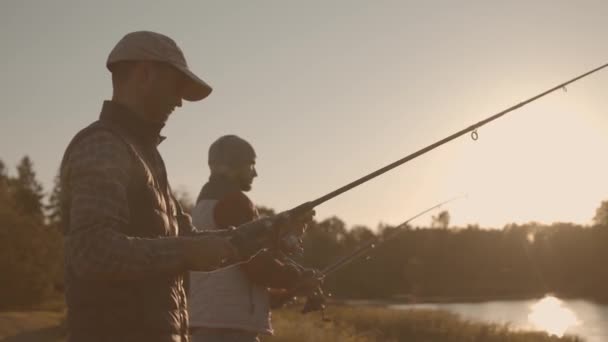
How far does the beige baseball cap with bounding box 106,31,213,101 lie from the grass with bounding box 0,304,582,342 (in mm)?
11698

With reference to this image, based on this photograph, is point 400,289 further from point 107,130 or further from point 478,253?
point 107,130

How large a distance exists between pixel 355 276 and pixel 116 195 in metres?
74.1

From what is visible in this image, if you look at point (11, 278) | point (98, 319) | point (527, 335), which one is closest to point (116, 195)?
point (98, 319)

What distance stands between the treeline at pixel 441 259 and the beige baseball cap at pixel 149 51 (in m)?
39.2

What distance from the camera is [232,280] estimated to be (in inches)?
185

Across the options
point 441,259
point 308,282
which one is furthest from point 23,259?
point 441,259

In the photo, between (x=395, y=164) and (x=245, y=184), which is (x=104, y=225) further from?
(x=245, y=184)

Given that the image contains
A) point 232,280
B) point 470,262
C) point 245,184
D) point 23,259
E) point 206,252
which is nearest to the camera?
point 206,252

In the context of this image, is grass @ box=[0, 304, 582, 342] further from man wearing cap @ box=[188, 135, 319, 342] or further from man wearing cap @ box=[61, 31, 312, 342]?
man wearing cap @ box=[61, 31, 312, 342]

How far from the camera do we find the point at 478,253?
79.9 m

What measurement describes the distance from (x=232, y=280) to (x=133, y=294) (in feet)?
6.41

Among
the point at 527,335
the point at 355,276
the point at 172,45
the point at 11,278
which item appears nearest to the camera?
the point at 172,45

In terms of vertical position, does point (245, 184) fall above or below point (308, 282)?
above

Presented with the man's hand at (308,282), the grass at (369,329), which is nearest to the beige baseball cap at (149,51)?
the man's hand at (308,282)
